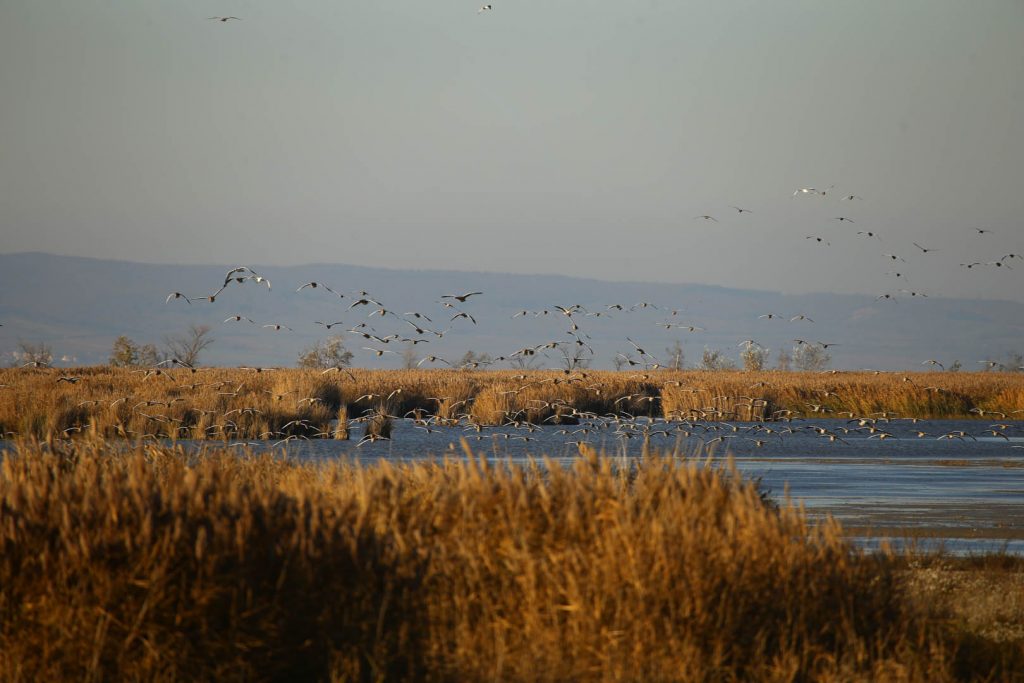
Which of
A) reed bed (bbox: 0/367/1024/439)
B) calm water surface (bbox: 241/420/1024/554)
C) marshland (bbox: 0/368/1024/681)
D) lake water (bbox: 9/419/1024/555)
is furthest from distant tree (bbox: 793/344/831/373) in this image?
marshland (bbox: 0/368/1024/681)

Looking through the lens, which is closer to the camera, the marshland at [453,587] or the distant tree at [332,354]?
the marshland at [453,587]

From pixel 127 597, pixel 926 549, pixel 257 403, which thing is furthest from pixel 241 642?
pixel 257 403

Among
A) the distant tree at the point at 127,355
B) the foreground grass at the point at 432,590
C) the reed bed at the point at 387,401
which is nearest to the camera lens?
the foreground grass at the point at 432,590

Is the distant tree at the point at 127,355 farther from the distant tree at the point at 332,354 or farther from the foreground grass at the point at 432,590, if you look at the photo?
the foreground grass at the point at 432,590

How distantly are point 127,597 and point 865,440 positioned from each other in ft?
116

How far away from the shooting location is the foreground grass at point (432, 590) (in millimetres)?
8727

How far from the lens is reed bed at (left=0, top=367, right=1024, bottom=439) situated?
38000mm

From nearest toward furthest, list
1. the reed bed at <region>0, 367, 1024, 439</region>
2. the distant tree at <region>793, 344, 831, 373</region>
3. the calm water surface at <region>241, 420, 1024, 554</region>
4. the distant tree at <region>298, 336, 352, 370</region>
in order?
1. the calm water surface at <region>241, 420, 1024, 554</region>
2. the reed bed at <region>0, 367, 1024, 439</region>
3. the distant tree at <region>298, 336, 352, 370</region>
4. the distant tree at <region>793, 344, 831, 373</region>

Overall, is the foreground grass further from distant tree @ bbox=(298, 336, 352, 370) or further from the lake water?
distant tree @ bbox=(298, 336, 352, 370)

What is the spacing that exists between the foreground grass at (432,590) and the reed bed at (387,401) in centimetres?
2549

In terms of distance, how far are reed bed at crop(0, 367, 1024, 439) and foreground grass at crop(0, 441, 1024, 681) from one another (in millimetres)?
25493

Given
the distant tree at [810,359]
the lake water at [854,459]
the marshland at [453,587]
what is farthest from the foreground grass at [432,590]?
the distant tree at [810,359]

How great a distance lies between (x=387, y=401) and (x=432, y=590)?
141 ft

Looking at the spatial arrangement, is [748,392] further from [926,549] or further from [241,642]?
[241,642]
